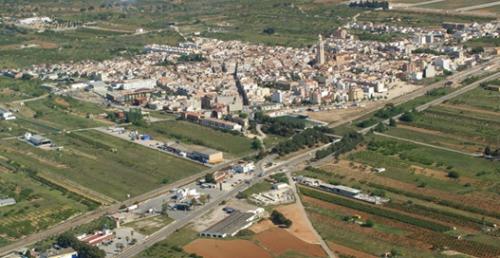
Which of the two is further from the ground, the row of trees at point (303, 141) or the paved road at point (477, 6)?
the paved road at point (477, 6)

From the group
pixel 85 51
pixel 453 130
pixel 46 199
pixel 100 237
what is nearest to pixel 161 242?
pixel 100 237

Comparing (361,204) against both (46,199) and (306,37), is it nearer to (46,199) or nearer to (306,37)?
(46,199)

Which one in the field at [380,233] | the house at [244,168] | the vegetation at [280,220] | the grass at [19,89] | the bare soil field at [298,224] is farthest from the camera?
the grass at [19,89]

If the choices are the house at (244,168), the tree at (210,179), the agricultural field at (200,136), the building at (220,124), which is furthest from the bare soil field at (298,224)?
the building at (220,124)

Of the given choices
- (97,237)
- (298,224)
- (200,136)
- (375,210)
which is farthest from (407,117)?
(97,237)

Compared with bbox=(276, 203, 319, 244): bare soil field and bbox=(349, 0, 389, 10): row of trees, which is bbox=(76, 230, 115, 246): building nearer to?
bbox=(276, 203, 319, 244): bare soil field

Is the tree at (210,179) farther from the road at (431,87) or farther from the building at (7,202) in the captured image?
the road at (431,87)
